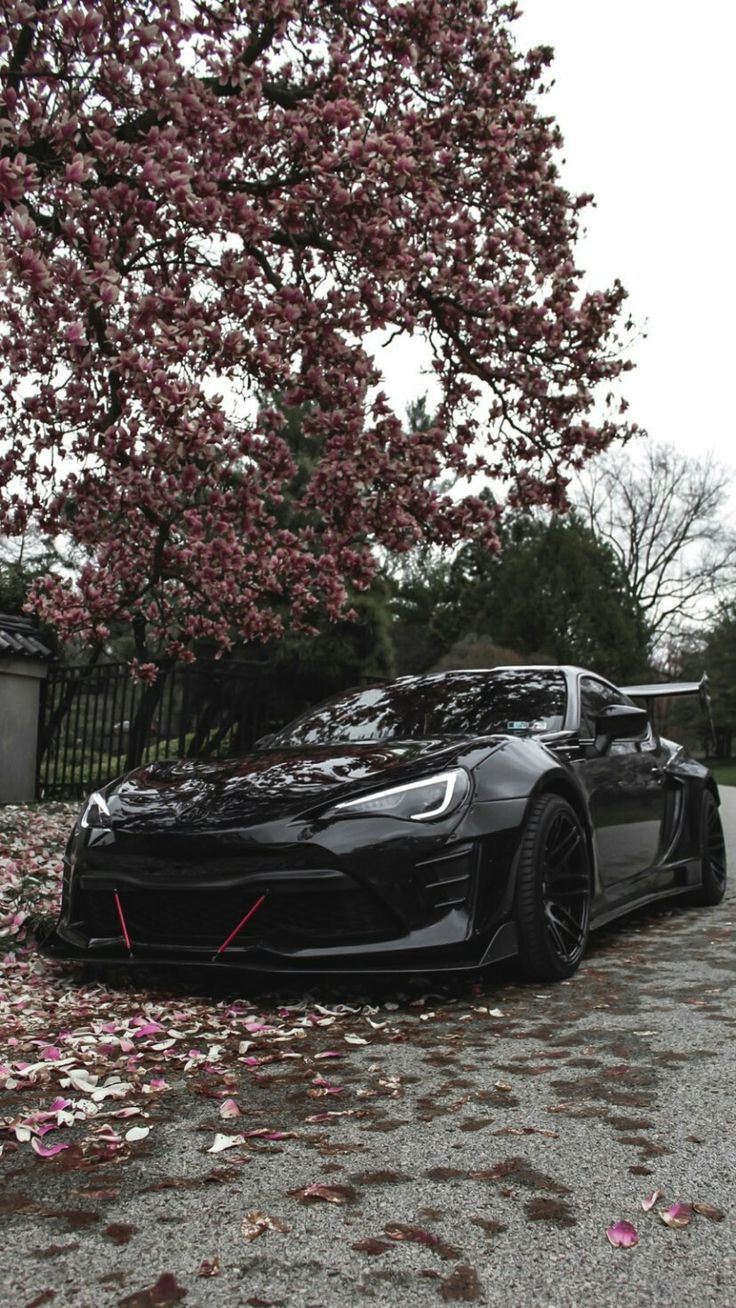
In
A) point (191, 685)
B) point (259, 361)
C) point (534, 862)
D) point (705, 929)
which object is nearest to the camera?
point (534, 862)

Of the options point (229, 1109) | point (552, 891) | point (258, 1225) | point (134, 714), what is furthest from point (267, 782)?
point (134, 714)

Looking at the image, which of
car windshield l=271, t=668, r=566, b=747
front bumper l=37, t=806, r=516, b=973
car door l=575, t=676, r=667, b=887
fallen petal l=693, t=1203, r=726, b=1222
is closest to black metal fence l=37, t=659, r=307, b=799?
car windshield l=271, t=668, r=566, b=747

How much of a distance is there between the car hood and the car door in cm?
89

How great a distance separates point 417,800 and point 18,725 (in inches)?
464

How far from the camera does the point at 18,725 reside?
14672 millimetres

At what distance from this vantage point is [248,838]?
3748 mm

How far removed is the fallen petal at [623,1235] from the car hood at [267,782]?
192 cm

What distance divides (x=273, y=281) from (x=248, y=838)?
20.5 ft

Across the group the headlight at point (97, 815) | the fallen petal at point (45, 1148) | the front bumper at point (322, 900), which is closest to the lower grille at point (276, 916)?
the front bumper at point (322, 900)

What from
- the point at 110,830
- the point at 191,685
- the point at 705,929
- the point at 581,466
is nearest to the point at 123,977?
the point at 110,830

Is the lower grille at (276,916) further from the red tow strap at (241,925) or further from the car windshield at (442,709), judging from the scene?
the car windshield at (442,709)

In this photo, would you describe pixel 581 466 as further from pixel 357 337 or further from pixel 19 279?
pixel 19 279

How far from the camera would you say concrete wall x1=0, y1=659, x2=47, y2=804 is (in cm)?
1442

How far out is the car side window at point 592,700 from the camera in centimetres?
501
